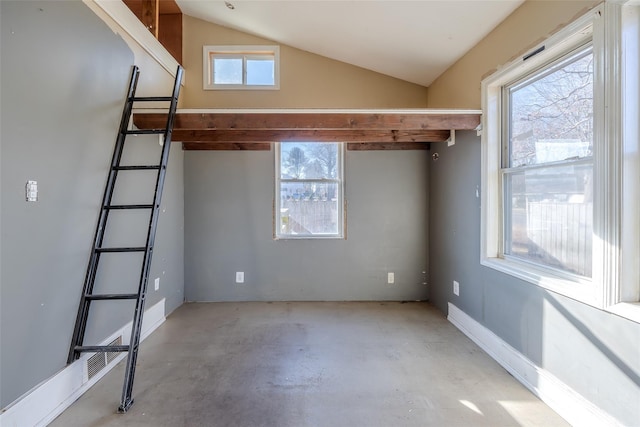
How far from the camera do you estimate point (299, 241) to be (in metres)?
3.90

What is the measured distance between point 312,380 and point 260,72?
353 centimetres

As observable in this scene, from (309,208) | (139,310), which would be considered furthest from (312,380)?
(309,208)

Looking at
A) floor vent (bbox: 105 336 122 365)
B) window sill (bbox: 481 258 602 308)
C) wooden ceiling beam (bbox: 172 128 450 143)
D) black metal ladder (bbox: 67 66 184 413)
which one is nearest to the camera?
window sill (bbox: 481 258 602 308)

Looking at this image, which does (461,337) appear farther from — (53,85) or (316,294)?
(53,85)

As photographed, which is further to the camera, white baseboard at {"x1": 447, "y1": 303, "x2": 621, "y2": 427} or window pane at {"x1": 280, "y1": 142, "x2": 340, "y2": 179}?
window pane at {"x1": 280, "y1": 142, "x2": 340, "y2": 179}

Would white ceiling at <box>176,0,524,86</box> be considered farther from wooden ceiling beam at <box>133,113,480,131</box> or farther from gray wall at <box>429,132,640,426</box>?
gray wall at <box>429,132,640,426</box>

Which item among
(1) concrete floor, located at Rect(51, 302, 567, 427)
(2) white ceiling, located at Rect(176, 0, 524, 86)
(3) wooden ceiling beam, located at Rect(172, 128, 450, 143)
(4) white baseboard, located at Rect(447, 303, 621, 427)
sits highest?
(2) white ceiling, located at Rect(176, 0, 524, 86)

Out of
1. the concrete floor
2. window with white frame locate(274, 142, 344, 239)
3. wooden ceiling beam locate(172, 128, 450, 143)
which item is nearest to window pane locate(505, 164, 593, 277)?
the concrete floor

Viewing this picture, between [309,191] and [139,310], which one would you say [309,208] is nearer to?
[309,191]

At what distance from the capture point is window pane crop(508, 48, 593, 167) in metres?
1.81

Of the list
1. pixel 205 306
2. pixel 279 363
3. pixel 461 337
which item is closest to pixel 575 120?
pixel 461 337

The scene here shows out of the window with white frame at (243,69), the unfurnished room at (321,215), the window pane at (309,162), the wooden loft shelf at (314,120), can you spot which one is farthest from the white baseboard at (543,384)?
the window with white frame at (243,69)

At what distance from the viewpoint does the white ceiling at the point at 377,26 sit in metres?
2.44

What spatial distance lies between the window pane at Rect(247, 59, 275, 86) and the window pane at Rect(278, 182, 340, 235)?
52.1 inches
